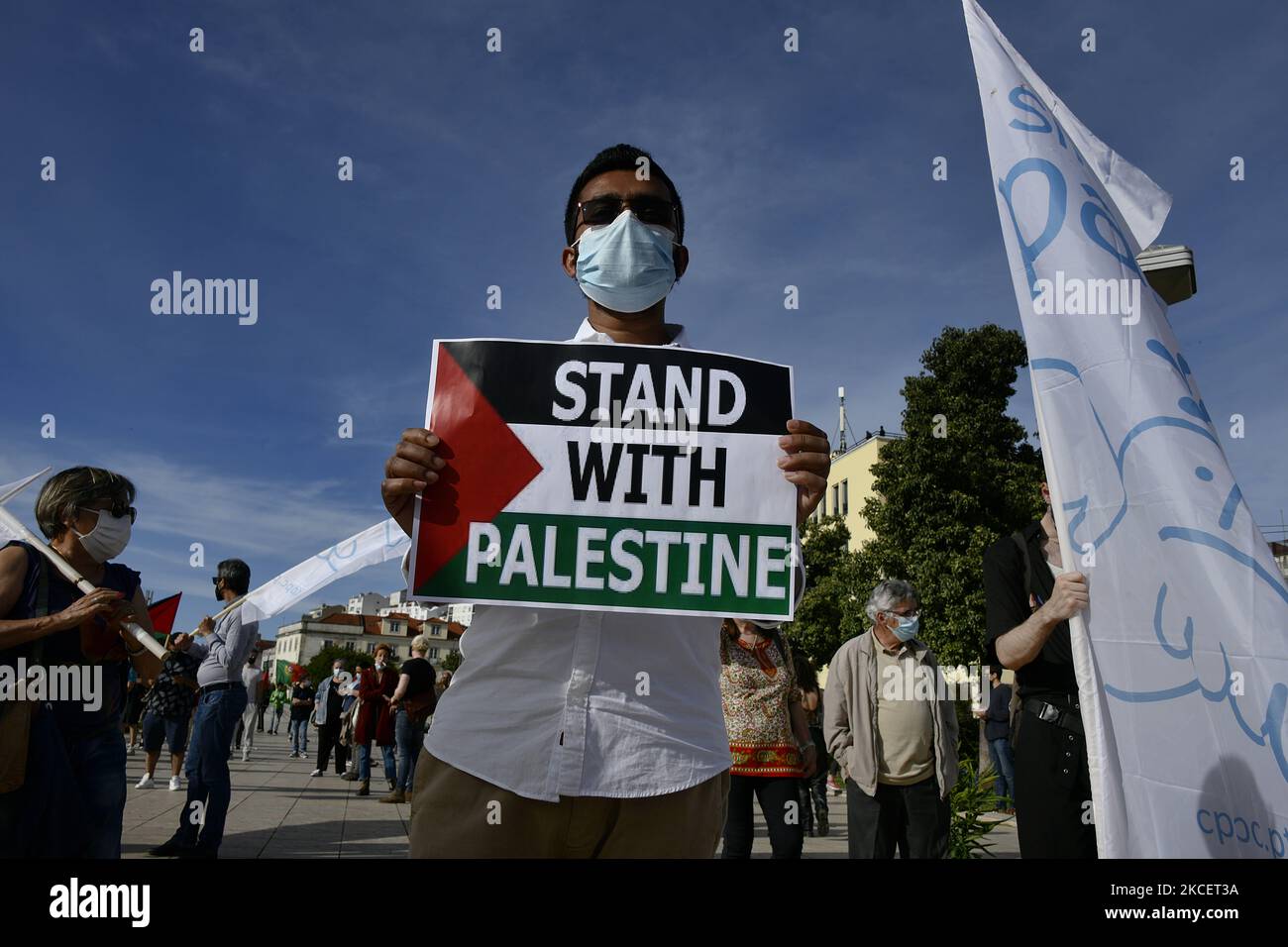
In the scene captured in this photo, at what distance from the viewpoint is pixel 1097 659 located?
111 inches

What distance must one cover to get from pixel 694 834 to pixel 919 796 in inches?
164

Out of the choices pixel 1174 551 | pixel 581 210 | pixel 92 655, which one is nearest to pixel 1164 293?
pixel 1174 551

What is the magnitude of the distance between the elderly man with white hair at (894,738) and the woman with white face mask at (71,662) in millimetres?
4068

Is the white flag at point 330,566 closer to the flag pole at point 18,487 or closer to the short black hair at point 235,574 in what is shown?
the short black hair at point 235,574

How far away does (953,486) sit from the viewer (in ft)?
92.1

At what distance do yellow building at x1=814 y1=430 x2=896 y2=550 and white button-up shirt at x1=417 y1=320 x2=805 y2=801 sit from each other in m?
42.5

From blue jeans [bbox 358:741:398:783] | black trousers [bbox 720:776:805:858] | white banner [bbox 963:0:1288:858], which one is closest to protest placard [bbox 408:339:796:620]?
white banner [bbox 963:0:1288:858]

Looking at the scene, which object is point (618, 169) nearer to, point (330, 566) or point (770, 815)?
point (770, 815)

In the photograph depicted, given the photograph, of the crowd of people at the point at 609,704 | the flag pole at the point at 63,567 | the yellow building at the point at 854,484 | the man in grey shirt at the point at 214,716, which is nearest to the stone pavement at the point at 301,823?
the man in grey shirt at the point at 214,716

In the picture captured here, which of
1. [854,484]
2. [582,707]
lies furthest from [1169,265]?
[854,484]

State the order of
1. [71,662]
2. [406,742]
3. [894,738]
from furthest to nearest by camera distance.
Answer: [406,742]
[894,738]
[71,662]

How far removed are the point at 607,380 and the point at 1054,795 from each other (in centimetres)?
249
